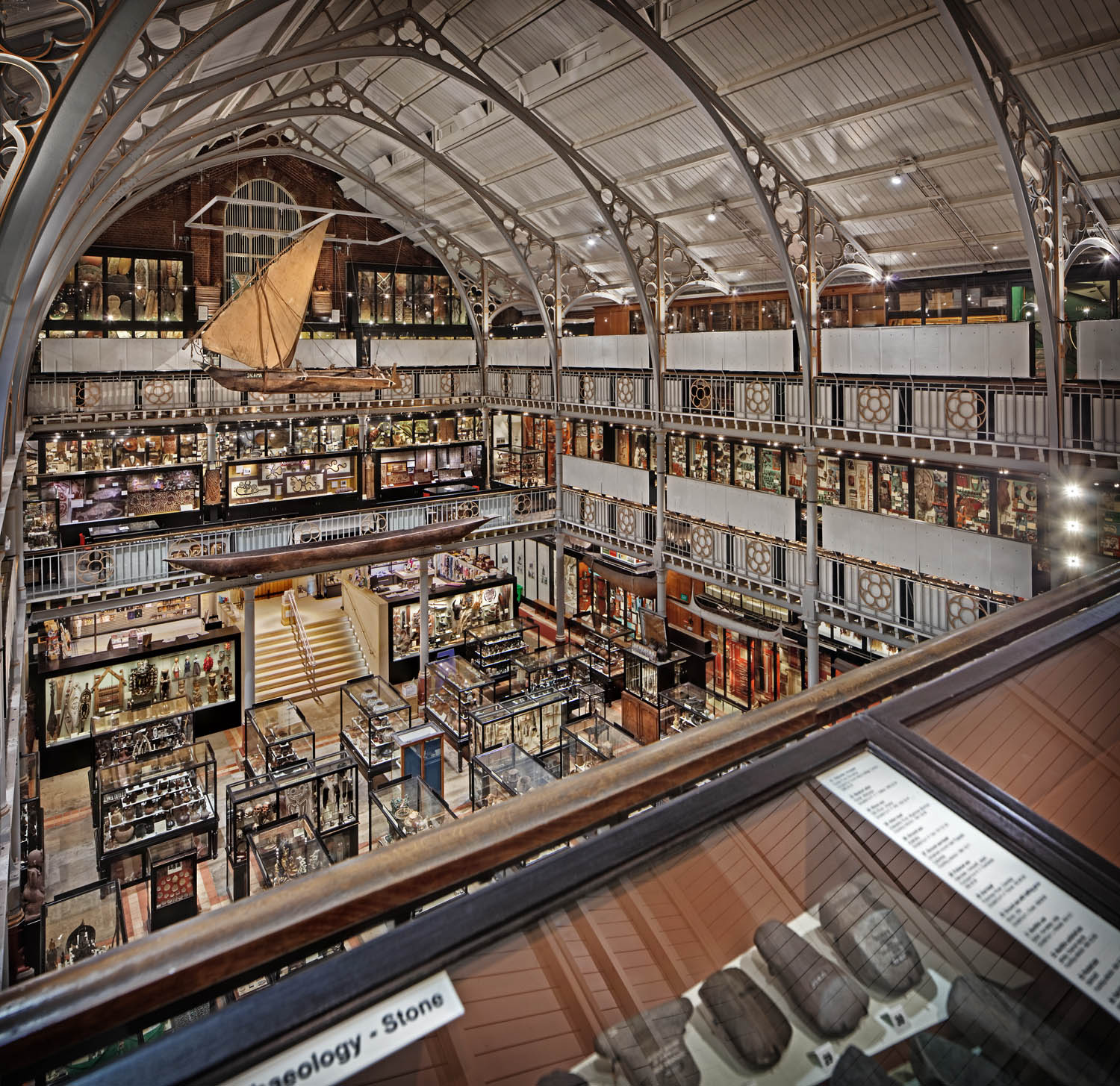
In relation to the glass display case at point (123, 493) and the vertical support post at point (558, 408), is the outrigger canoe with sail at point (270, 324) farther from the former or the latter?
the vertical support post at point (558, 408)

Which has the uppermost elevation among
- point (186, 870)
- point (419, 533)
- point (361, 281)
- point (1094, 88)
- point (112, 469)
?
point (361, 281)

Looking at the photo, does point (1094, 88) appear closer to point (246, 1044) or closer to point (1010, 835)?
point (1010, 835)

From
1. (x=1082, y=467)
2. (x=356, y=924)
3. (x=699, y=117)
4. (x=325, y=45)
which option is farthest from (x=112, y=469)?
(x=356, y=924)

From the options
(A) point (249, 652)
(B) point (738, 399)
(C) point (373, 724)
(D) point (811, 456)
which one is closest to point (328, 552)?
(A) point (249, 652)

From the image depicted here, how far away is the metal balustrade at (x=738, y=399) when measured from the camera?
1382 centimetres

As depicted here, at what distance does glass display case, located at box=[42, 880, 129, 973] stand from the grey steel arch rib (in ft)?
38.4

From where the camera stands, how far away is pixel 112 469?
18766mm

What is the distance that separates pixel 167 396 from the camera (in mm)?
18203

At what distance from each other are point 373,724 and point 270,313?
7.25 meters

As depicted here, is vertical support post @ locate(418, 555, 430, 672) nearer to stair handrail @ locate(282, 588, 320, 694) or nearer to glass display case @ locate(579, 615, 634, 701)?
stair handrail @ locate(282, 588, 320, 694)

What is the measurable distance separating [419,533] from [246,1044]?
51.3ft

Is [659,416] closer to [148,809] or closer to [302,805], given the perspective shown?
[302,805]

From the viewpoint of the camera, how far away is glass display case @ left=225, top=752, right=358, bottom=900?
10.5 m

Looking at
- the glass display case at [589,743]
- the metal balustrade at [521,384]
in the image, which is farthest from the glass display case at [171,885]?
the metal balustrade at [521,384]
